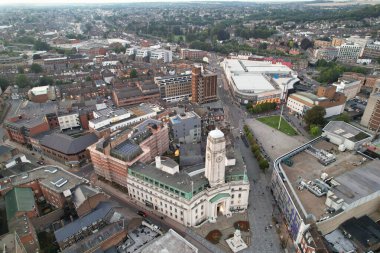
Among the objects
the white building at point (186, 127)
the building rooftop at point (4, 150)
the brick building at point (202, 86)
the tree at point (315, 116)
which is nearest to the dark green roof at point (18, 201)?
the building rooftop at point (4, 150)

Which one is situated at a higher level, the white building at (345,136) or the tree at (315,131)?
the white building at (345,136)

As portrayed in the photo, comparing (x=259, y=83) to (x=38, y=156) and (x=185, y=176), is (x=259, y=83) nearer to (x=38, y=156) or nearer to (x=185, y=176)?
(x=185, y=176)

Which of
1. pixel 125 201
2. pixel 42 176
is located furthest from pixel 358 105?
pixel 42 176

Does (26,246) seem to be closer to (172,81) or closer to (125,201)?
(125,201)

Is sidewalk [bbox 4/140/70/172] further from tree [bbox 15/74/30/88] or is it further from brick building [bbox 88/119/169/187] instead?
tree [bbox 15/74/30/88]

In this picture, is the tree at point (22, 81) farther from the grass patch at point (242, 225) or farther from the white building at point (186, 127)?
the grass patch at point (242, 225)

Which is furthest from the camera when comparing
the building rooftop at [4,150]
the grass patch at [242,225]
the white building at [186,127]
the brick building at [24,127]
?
the brick building at [24,127]
